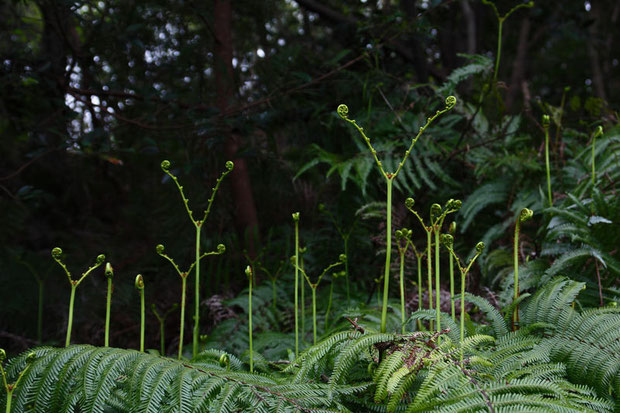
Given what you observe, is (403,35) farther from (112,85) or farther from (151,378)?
(151,378)

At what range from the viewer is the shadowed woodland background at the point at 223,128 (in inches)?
101

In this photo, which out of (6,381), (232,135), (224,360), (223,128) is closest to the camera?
(6,381)

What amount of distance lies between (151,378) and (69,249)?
291 centimetres

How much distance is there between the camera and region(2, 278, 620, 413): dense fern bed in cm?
104

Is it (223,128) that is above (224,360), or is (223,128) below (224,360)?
above

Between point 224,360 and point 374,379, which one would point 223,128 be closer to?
point 224,360

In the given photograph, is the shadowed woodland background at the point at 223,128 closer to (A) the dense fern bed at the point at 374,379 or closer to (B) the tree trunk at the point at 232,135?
(B) the tree trunk at the point at 232,135

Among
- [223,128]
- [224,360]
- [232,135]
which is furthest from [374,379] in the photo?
[232,135]

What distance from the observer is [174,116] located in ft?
9.26

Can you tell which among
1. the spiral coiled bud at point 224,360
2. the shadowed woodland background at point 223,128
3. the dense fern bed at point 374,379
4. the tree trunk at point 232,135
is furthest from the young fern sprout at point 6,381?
the tree trunk at point 232,135

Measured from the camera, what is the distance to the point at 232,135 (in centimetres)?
295

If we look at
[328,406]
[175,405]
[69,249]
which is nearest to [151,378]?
[175,405]

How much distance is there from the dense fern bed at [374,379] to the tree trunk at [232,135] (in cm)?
171

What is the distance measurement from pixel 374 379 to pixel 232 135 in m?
2.12
